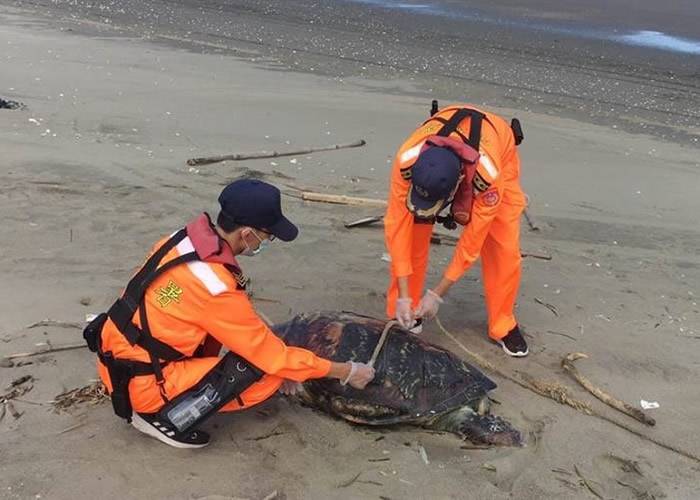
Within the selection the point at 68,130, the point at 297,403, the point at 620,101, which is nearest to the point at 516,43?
the point at 620,101

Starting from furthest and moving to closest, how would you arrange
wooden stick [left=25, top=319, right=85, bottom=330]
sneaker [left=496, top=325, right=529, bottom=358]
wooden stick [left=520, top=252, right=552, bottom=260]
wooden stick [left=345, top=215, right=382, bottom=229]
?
wooden stick [left=345, top=215, right=382, bottom=229] → wooden stick [left=520, top=252, right=552, bottom=260] → sneaker [left=496, top=325, right=529, bottom=358] → wooden stick [left=25, top=319, right=85, bottom=330]

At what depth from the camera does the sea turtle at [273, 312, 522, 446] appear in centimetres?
351

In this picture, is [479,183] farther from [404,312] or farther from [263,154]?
[263,154]

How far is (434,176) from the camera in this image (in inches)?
133

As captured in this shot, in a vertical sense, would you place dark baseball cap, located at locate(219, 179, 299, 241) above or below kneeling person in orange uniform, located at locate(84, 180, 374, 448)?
above

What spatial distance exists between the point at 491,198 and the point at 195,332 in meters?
1.66

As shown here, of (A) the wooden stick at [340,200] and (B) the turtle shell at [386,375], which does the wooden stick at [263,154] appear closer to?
(A) the wooden stick at [340,200]

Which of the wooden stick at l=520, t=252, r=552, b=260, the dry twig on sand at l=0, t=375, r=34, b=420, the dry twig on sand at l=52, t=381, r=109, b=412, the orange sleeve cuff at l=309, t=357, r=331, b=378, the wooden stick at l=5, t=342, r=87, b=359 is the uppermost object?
the orange sleeve cuff at l=309, t=357, r=331, b=378

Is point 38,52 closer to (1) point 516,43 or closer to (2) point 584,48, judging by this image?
(1) point 516,43

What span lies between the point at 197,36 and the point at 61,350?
37.3ft

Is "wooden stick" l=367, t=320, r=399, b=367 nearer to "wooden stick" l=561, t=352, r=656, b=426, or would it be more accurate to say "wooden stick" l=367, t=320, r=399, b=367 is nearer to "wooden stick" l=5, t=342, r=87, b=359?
"wooden stick" l=561, t=352, r=656, b=426

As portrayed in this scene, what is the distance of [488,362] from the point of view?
4.24m

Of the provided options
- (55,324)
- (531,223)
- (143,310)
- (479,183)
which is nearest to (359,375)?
(143,310)

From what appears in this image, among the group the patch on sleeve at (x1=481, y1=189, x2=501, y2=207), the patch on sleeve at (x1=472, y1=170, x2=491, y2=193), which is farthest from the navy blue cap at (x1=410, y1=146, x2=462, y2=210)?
the patch on sleeve at (x1=481, y1=189, x2=501, y2=207)
